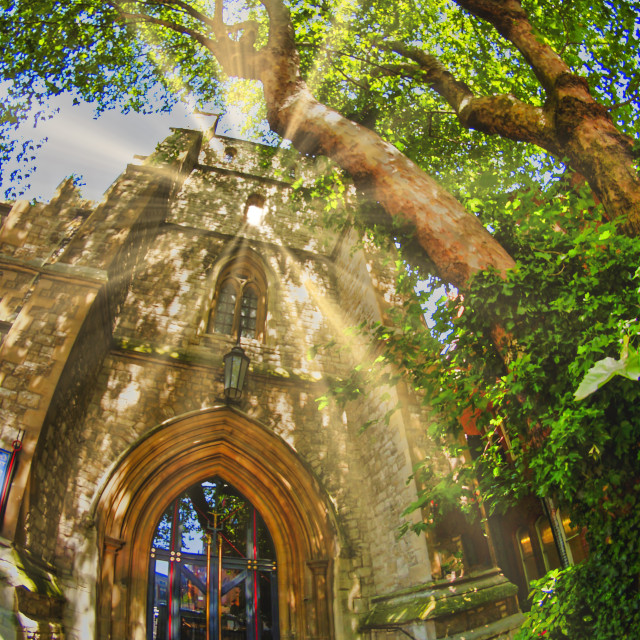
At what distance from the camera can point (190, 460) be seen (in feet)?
20.6

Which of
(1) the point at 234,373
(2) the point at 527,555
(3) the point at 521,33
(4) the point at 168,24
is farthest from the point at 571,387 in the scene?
(2) the point at 527,555

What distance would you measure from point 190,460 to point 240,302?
3.04m

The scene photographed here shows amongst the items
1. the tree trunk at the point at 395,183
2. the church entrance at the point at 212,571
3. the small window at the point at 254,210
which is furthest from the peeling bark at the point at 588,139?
the small window at the point at 254,210

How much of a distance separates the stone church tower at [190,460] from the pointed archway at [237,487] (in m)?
0.02

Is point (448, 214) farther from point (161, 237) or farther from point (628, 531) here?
point (161, 237)

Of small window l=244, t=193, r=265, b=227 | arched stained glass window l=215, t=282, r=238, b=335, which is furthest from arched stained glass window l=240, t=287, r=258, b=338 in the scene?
small window l=244, t=193, r=265, b=227

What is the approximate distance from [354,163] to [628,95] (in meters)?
3.41

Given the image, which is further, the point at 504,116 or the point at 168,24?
the point at 168,24

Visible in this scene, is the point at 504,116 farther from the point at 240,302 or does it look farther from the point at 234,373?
the point at 240,302

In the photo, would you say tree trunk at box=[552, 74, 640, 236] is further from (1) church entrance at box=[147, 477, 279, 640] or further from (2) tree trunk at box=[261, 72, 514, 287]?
(1) church entrance at box=[147, 477, 279, 640]

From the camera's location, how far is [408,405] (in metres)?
6.01

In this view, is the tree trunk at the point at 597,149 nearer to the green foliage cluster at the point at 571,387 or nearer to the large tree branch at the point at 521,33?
the green foliage cluster at the point at 571,387

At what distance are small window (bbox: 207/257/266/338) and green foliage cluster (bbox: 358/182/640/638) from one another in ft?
16.9

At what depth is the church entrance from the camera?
5590 mm
